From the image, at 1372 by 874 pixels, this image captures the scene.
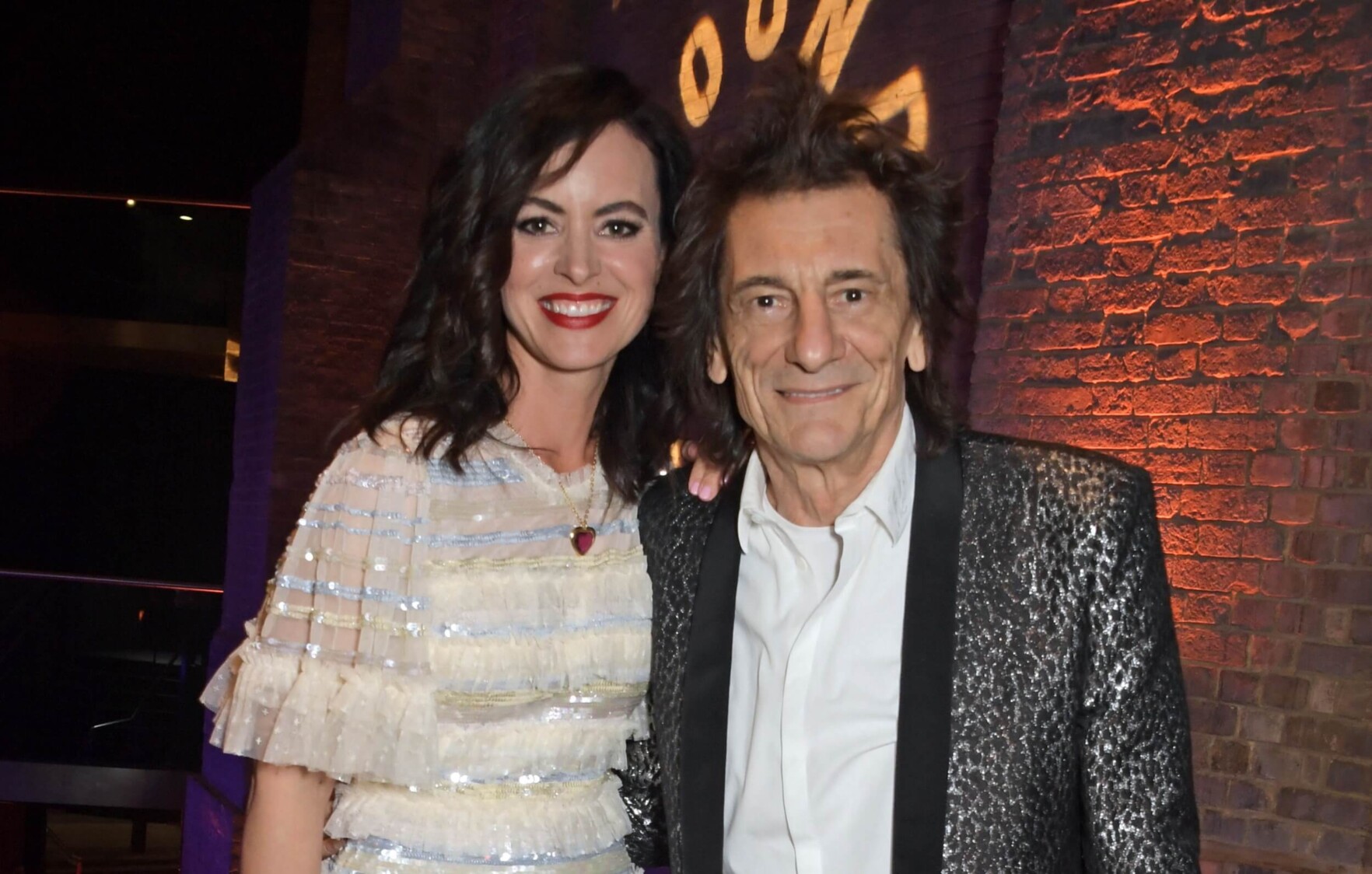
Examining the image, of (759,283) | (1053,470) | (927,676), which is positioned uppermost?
(759,283)

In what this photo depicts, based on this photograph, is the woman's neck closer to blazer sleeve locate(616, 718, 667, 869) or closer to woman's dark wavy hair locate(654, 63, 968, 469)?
woman's dark wavy hair locate(654, 63, 968, 469)

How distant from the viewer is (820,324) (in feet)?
6.07

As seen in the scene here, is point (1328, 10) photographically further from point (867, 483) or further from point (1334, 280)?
point (867, 483)

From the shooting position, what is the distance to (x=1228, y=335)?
344 cm

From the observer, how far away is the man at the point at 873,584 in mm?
1613

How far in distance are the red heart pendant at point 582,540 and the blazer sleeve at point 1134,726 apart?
2.62 ft

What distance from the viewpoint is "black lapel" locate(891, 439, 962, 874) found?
5.30 ft

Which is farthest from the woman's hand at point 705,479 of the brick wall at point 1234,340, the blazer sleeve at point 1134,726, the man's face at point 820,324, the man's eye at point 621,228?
the brick wall at point 1234,340

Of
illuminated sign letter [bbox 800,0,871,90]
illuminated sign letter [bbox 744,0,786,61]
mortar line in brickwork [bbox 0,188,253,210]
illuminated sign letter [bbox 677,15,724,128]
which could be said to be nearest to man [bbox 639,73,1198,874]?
illuminated sign letter [bbox 800,0,871,90]

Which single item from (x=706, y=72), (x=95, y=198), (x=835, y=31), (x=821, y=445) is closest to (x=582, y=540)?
(x=821, y=445)

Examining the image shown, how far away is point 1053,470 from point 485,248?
0.96m

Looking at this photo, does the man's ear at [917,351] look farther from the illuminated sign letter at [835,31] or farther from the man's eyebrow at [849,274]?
the illuminated sign letter at [835,31]

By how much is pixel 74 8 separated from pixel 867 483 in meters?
7.40

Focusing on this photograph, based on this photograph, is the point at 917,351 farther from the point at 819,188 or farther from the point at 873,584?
the point at 873,584
